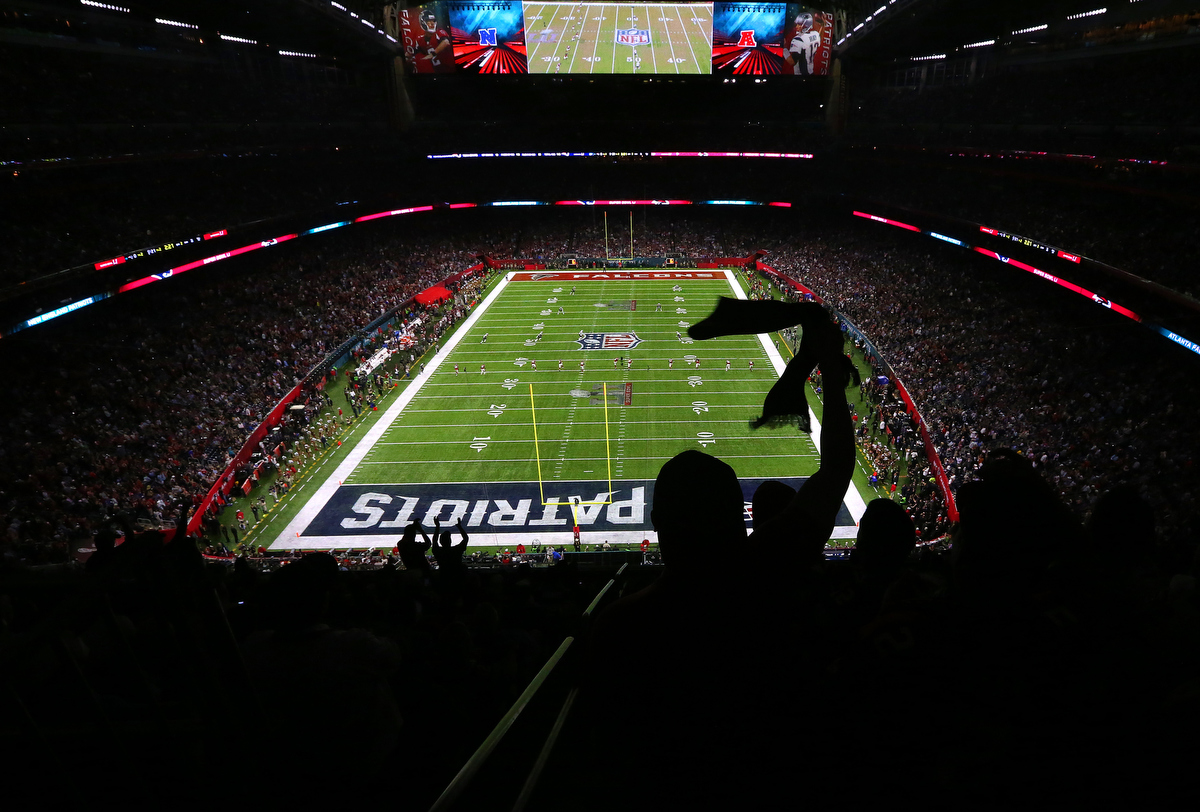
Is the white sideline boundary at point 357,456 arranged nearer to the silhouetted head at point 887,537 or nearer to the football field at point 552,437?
the football field at point 552,437

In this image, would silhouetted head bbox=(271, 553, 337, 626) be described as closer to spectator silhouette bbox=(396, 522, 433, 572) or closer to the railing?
the railing

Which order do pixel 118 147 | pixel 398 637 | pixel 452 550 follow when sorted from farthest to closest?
pixel 118 147 → pixel 452 550 → pixel 398 637

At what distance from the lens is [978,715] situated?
1912 millimetres

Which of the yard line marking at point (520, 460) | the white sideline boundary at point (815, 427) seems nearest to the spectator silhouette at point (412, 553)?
the white sideline boundary at point (815, 427)

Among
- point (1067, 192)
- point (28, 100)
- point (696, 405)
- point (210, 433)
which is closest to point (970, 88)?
point (1067, 192)

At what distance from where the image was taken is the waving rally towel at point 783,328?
2.08 metres

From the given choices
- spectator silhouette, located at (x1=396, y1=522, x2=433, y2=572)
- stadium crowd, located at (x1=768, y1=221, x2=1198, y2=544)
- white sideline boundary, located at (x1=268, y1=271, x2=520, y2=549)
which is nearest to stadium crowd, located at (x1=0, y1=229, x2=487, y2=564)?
white sideline boundary, located at (x1=268, y1=271, x2=520, y2=549)

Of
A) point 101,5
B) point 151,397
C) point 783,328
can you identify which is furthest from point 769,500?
point 101,5

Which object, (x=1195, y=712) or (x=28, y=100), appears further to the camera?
(x=28, y=100)

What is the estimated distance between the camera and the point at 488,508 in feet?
71.1

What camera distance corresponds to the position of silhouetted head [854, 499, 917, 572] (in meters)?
3.47

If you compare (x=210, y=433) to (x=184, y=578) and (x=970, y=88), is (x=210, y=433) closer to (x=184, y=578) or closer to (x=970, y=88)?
(x=184, y=578)

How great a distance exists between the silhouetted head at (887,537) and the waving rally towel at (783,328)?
4.39 feet

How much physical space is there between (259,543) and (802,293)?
1258 inches
